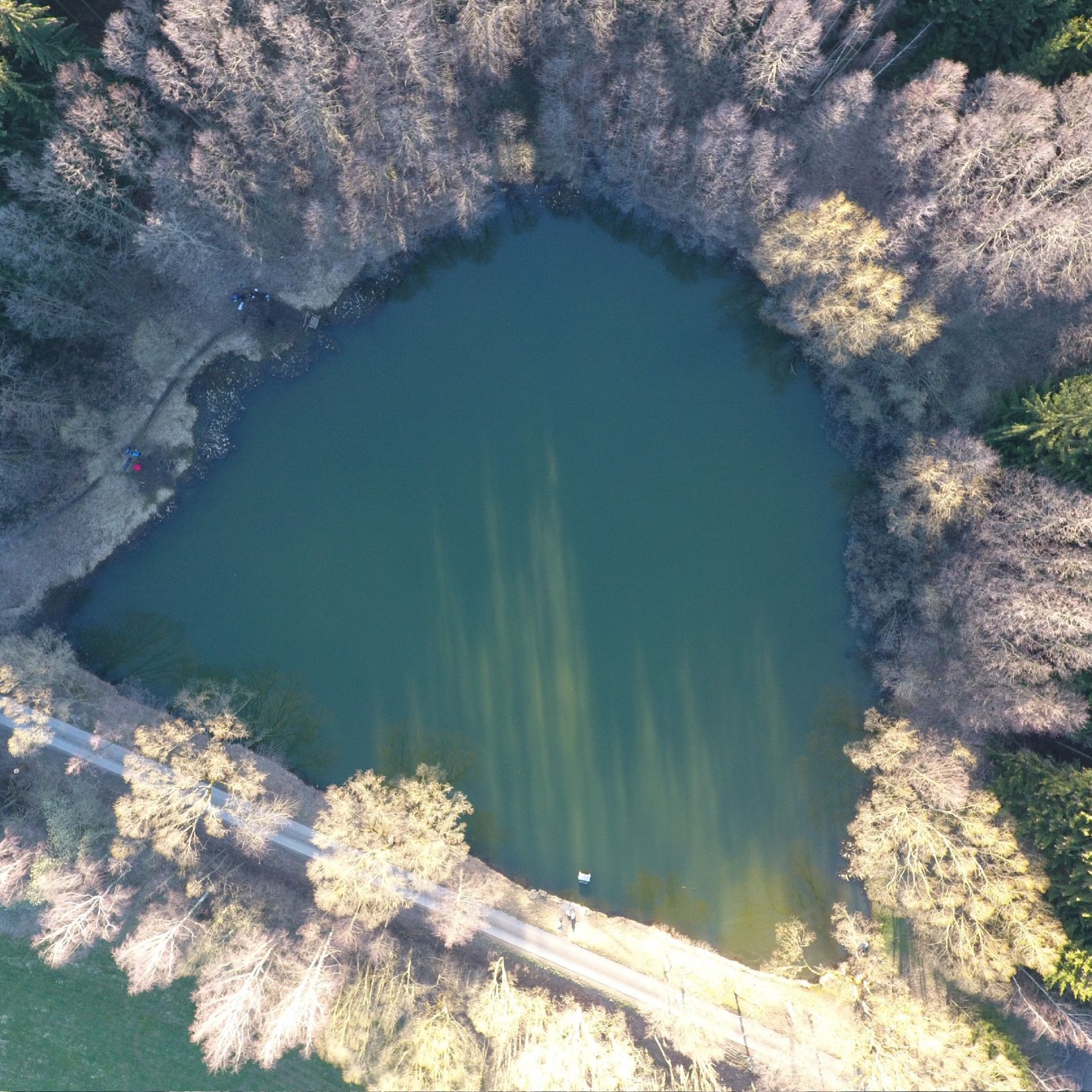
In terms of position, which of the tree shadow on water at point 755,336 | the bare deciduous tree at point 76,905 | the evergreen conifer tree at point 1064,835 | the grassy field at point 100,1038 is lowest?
the grassy field at point 100,1038

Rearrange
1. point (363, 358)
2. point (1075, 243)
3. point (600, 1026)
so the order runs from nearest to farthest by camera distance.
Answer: point (1075, 243) < point (600, 1026) < point (363, 358)

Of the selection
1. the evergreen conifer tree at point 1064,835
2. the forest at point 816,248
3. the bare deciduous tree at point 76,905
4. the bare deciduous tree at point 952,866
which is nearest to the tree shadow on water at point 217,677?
the forest at point 816,248

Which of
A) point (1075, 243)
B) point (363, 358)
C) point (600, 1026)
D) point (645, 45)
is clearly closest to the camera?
point (1075, 243)

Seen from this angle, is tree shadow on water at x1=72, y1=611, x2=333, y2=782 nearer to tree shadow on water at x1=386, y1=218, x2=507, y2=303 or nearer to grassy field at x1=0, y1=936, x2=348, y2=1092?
grassy field at x1=0, y1=936, x2=348, y2=1092

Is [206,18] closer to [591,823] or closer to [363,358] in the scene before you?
[363,358]

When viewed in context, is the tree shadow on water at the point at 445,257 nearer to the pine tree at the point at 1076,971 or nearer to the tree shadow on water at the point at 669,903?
the tree shadow on water at the point at 669,903

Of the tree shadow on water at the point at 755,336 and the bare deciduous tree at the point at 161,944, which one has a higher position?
the tree shadow on water at the point at 755,336

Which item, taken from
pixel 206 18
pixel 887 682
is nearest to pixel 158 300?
pixel 206 18
